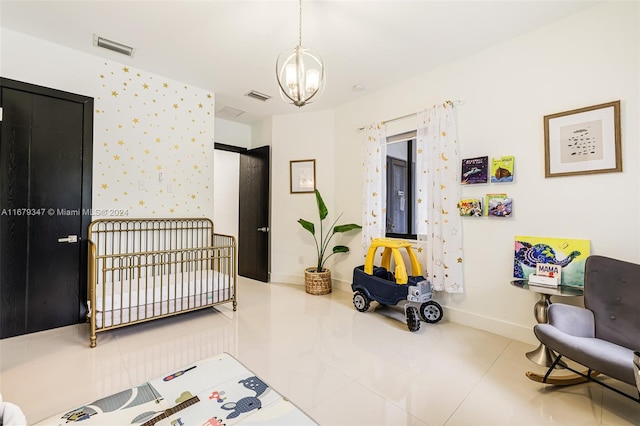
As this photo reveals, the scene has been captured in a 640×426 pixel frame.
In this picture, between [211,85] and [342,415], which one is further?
[211,85]

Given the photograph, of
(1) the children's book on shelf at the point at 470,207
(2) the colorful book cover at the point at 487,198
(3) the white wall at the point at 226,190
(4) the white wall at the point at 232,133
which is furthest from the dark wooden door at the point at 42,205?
(2) the colorful book cover at the point at 487,198

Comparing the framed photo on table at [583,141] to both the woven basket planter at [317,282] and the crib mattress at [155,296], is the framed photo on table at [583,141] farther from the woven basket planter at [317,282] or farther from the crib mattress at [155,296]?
the crib mattress at [155,296]

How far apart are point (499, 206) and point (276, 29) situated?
2.57m

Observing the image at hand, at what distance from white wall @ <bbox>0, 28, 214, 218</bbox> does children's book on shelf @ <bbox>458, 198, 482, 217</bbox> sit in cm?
306

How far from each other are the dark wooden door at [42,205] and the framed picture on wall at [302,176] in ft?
8.10

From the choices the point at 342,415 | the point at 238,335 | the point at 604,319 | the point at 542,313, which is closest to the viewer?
the point at 342,415

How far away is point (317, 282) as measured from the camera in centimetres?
376

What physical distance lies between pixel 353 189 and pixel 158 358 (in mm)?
2872

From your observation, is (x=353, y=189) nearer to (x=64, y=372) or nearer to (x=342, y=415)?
(x=342, y=415)

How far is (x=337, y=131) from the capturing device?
4.08 m

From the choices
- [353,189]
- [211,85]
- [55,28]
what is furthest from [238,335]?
[55,28]

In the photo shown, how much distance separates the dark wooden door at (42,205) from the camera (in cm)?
241

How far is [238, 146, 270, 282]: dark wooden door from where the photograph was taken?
445 centimetres

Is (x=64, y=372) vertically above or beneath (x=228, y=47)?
beneath
